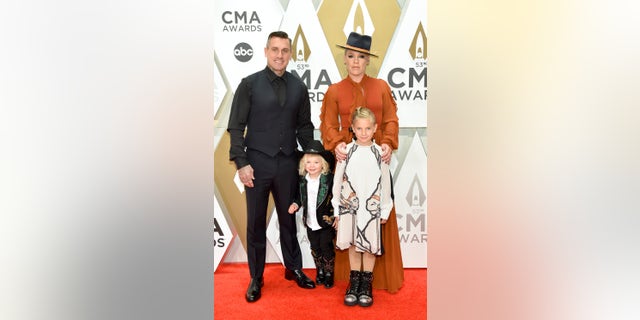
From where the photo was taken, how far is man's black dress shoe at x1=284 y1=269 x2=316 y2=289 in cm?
259

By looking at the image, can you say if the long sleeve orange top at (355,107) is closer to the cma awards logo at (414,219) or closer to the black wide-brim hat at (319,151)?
the black wide-brim hat at (319,151)

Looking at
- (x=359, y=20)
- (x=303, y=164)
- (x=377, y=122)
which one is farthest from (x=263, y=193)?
(x=359, y=20)

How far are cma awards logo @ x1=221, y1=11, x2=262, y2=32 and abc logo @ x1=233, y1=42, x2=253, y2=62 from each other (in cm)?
8

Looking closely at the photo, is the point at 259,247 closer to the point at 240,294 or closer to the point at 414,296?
the point at 240,294

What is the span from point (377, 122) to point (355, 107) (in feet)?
0.47

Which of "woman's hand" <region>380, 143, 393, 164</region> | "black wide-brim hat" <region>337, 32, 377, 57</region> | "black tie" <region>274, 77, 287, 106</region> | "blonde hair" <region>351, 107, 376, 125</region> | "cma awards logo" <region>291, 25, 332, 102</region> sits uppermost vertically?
"black wide-brim hat" <region>337, 32, 377, 57</region>

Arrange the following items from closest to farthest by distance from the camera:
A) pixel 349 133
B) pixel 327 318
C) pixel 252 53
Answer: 1. pixel 327 318
2. pixel 349 133
3. pixel 252 53

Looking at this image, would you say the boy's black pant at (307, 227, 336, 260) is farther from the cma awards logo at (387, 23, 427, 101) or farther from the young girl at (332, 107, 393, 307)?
the cma awards logo at (387, 23, 427, 101)

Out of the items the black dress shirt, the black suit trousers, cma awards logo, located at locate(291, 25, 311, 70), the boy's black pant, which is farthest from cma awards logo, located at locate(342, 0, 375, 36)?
the boy's black pant

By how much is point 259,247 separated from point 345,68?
1.12 meters

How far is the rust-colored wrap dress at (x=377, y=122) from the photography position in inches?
101

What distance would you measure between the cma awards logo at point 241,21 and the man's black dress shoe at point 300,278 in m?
1.38

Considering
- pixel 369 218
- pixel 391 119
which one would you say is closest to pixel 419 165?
pixel 391 119

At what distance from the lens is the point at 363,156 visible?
243 cm
